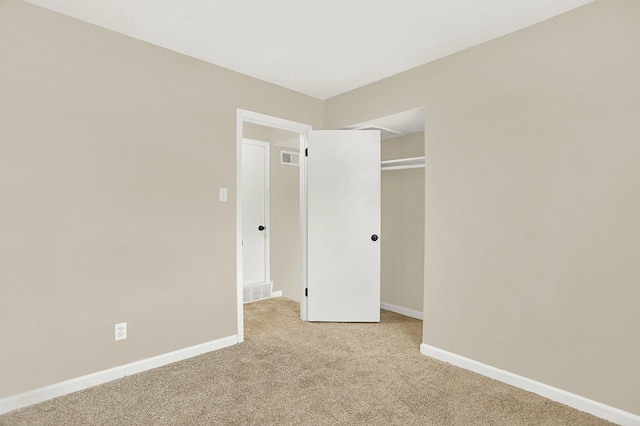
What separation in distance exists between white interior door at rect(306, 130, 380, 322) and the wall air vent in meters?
1.36

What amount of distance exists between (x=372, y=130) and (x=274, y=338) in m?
2.33

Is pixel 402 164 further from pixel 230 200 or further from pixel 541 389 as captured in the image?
pixel 541 389

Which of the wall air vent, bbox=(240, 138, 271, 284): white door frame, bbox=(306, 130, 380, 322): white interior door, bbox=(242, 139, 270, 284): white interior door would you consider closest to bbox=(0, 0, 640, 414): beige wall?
bbox=(306, 130, 380, 322): white interior door

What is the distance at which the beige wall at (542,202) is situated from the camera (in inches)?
76.2

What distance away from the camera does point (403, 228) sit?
4.07 meters

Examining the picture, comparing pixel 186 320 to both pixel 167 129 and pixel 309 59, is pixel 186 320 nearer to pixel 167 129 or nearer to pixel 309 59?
pixel 167 129

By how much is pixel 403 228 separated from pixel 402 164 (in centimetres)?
77

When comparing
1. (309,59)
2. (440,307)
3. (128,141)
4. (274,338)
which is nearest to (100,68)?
(128,141)

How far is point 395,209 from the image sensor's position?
13.7ft

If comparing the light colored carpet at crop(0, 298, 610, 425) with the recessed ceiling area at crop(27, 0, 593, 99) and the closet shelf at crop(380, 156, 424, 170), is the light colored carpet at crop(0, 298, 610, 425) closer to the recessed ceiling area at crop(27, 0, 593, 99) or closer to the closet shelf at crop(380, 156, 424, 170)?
the closet shelf at crop(380, 156, 424, 170)

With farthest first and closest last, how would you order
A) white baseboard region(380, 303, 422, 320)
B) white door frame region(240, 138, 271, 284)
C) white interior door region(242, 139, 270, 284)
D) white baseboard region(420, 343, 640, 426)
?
white door frame region(240, 138, 271, 284)
white interior door region(242, 139, 270, 284)
white baseboard region(380, 303, 422, 320)
white baseboard region(420, 343, 640, 426)

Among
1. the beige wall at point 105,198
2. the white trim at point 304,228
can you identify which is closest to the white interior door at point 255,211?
the white trim at point 304,228

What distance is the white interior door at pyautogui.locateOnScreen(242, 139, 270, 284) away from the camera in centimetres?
464

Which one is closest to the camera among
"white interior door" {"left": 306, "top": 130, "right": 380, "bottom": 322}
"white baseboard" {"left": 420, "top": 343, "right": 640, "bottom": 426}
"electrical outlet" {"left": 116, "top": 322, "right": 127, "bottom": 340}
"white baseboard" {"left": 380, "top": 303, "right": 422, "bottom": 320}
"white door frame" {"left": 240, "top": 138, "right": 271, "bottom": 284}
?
"white baseboard" {"left": 420, "top": 343, "right": 640, "bottom": 426}
